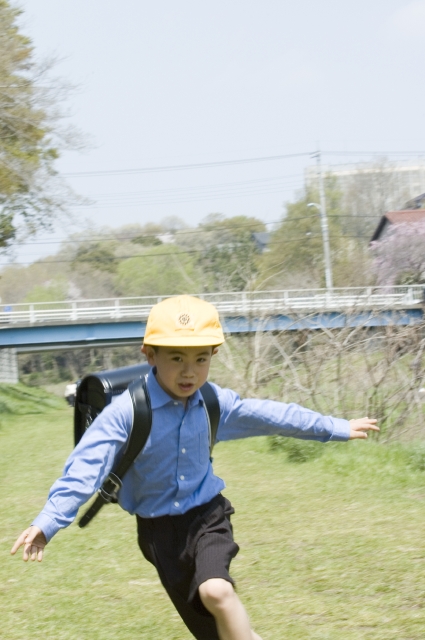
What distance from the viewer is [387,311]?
9938mm

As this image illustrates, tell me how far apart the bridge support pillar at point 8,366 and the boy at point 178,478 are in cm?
3885

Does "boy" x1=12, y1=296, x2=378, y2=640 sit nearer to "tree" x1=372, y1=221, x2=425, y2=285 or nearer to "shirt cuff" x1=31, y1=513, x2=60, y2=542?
"shirt cuff" x1=31, y1=513, x2=60, y2=542

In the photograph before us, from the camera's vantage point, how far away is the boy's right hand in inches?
114

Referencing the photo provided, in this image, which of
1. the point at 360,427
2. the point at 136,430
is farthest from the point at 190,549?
the point at 360,427

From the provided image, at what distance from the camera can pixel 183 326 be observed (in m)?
3.10

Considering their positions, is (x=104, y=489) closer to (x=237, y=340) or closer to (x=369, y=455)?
(x=369, y=455)

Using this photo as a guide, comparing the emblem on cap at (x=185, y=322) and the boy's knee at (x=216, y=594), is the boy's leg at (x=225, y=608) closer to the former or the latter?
the boy's knee at (x=216, y=594)

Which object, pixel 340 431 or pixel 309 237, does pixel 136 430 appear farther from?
pixel 309 237

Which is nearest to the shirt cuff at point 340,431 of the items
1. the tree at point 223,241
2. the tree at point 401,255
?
the tree at point 401,255

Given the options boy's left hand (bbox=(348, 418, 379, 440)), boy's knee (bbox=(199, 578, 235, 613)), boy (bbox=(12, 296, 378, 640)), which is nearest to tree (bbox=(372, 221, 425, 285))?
boy's left hand (bbox=(348, 418, 379, 440))

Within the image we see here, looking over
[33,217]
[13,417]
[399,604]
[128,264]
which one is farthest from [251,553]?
[128,264]

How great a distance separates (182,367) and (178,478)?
40cm

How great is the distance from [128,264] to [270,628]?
63277 mm

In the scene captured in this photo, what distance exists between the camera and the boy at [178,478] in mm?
3025
